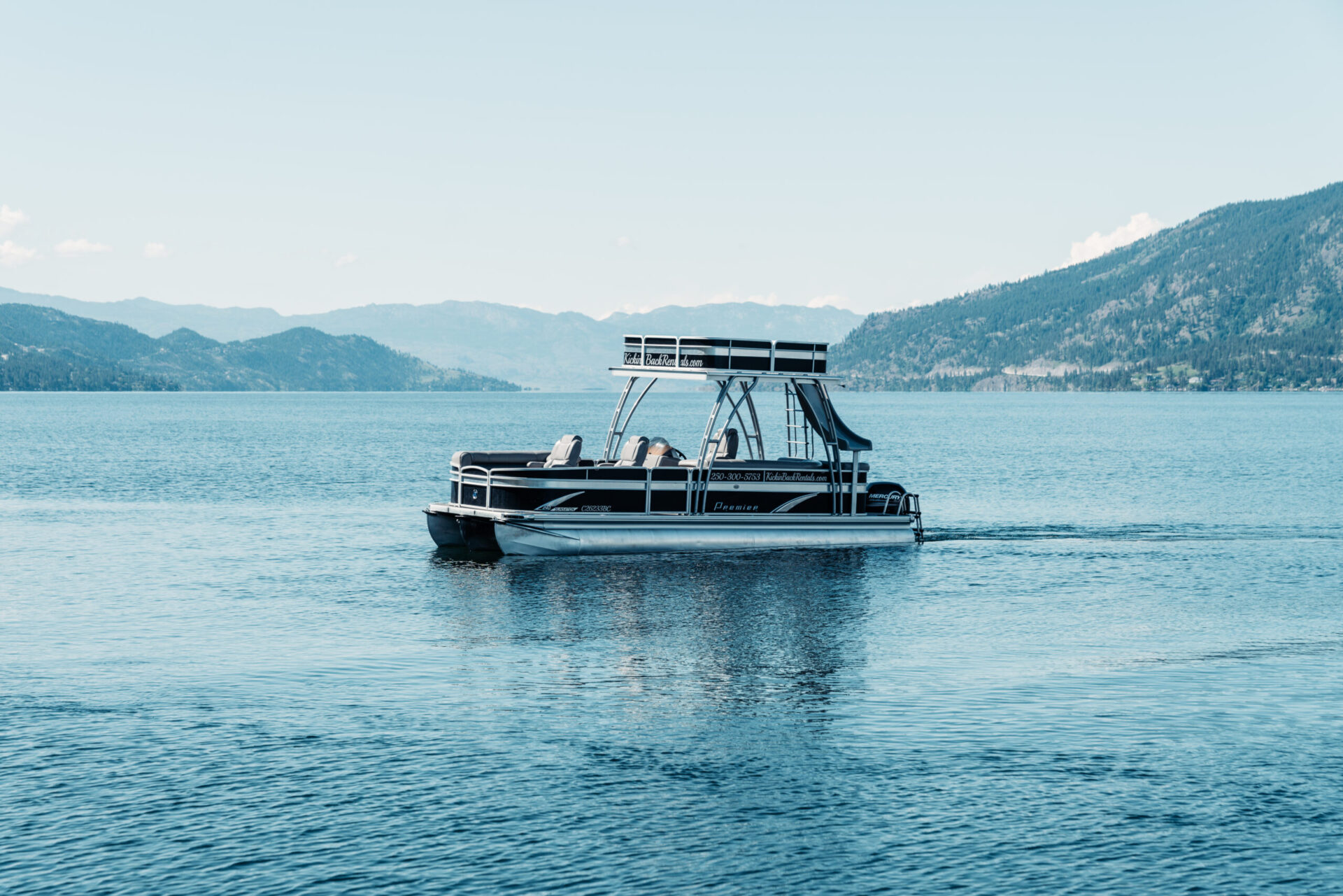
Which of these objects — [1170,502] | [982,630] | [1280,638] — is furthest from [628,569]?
[1170,502]

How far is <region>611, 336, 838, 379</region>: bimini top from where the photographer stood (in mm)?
38219

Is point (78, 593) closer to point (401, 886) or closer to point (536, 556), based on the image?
point (536, 556)

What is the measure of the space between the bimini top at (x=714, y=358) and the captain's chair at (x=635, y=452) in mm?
2098

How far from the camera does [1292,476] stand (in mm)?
80188

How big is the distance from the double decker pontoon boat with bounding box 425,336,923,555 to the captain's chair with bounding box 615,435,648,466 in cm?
4

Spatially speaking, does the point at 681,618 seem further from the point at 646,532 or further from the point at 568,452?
the point at 568,452

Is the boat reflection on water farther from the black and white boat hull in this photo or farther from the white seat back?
the white seat back

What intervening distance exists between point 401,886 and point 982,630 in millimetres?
17490

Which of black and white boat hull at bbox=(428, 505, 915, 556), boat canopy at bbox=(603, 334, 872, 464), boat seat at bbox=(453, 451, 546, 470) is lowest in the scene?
black and white boat hull at bbox=(428, 505, 915, 556)

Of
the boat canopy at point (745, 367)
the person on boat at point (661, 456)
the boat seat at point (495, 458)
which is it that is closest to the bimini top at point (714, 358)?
the boat canopy at point (745, 367)

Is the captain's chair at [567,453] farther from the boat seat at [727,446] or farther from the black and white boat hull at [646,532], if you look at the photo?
the boat seat at [727,446]

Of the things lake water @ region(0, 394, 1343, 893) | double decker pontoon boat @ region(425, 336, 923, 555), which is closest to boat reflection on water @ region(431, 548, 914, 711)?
lake water @ region(0, 394, 1343, 893)

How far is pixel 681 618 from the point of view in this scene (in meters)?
29.0

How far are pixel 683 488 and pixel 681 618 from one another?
10.2 m
